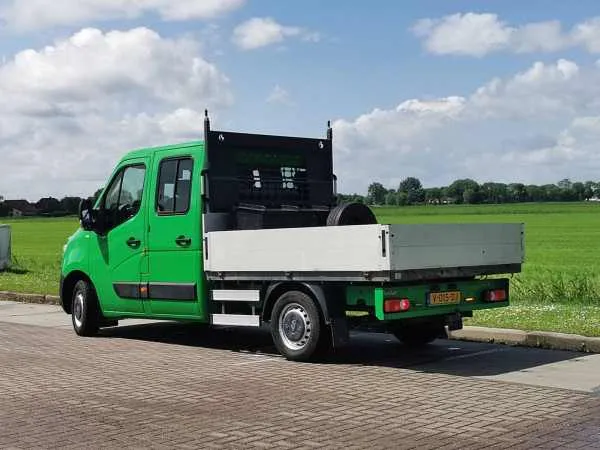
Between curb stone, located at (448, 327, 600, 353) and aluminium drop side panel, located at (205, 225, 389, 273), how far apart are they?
10.2 ft

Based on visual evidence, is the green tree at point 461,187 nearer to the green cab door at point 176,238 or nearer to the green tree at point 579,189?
the green tree at point 579,189

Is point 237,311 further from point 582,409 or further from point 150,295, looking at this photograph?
point 582,409

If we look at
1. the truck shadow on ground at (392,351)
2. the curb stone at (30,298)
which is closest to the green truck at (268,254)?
the truck shadow on ground at (392,351)

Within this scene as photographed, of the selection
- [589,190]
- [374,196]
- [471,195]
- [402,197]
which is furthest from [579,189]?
[374,196]

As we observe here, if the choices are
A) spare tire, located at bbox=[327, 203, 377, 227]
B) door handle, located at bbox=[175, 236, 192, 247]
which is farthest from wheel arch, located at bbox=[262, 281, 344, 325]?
door handle, located at bbox=[175, 236, 192, 247]

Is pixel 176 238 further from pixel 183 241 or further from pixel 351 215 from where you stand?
pixel 351 215

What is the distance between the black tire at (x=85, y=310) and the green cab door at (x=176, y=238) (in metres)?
1.35

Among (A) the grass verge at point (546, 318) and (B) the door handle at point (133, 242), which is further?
(B) the door handle at point (133, 242)

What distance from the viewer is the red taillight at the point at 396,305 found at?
28.1ft

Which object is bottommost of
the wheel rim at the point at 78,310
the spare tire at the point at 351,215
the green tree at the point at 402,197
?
the wheel rim at the point at 78,310

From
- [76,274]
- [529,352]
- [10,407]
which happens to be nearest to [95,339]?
[76,274]

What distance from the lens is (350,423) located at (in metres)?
6.43

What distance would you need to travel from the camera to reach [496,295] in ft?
32.6

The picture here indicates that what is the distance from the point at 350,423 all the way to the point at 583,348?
15.2 ft
